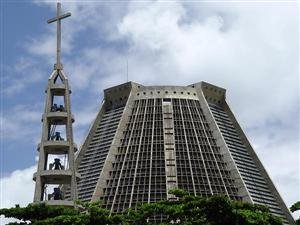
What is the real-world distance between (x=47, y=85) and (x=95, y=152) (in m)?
54.9

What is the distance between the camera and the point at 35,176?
61406 mm

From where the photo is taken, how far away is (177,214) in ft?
157

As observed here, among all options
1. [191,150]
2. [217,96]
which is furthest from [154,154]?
[217,96]

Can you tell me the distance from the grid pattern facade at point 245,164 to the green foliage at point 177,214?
62942 millimetres

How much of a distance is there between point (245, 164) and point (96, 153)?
2849 cm

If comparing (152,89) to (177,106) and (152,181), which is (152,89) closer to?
(177,106)

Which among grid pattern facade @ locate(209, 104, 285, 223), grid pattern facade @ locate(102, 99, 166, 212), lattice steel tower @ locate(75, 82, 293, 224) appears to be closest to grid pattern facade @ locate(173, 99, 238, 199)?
lattice steel tower @ locate(75, 82, 293, 224)

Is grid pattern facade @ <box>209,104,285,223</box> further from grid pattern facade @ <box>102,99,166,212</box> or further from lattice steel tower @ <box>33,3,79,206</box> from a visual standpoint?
lattice steel tower @ <box>33,3,79,206</box>

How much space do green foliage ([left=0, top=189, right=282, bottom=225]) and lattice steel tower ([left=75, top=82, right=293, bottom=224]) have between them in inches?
2148

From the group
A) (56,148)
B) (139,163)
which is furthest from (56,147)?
(139,163)

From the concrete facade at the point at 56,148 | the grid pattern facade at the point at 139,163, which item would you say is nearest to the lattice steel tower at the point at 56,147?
the concrete facade at the point at 56,148

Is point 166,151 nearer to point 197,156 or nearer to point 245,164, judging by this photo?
point 197,156

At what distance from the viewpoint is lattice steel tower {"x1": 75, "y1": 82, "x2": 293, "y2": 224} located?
357 ft

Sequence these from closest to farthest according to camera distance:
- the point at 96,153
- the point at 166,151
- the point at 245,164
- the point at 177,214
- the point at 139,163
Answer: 1. the point at 177,214
2. the point at 139,163
3. the point at 166,151
4. the point at 96,153
5. the point at 245,164
